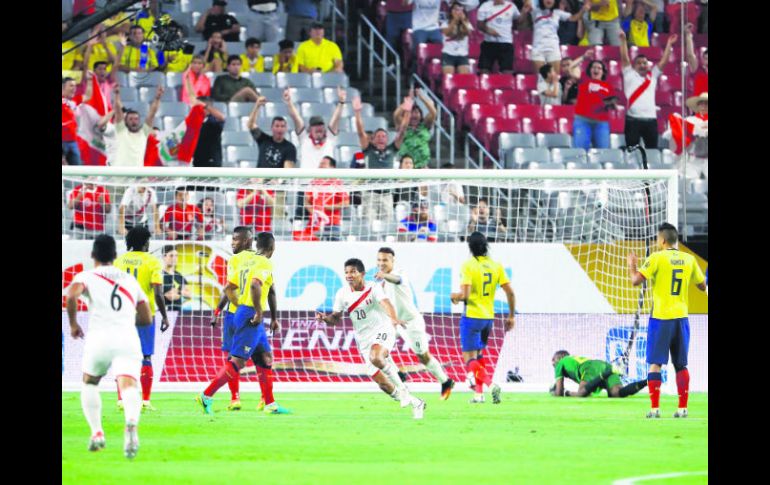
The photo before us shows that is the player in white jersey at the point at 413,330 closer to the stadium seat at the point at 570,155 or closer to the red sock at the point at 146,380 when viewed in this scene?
the red sock at the point at 146,380

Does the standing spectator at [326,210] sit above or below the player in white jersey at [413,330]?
above

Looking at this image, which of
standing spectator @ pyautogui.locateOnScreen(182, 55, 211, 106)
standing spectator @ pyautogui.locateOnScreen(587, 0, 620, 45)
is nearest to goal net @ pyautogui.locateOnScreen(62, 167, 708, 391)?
standing spectator @ pyautogui.locateOnScreen(182, 55, 211, 106)

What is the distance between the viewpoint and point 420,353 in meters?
15.5

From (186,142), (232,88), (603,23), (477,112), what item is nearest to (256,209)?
(186,142)

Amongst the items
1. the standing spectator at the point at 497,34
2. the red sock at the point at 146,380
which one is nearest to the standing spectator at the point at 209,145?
the red sock at the point at 146,380

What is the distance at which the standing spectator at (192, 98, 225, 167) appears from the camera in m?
18.8

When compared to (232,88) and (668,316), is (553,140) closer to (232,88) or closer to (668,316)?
(232,88)

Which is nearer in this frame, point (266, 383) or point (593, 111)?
point (266, 383)

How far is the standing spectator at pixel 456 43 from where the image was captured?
22.2 m

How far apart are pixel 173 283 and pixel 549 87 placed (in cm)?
828

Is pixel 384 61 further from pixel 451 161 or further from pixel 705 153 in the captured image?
pixel 705 153

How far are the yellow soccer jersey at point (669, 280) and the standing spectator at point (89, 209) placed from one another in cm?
742

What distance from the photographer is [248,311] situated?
13781 mm

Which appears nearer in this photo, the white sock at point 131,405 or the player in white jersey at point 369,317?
the white sock at point 131,405
